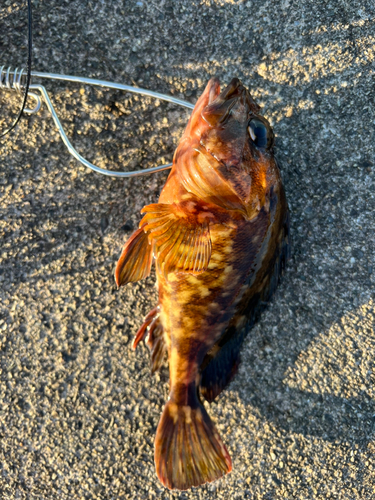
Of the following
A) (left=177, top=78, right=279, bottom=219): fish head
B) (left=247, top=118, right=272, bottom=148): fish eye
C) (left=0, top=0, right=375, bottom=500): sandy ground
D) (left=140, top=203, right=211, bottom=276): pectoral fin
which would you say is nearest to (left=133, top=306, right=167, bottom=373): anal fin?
(left=0, top=0, right=375, bottom=500): sandy ground

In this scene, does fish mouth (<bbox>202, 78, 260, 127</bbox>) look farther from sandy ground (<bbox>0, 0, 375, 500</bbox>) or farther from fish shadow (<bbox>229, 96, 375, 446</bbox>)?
fish shadow (<bbox>229, 96, 375, 446</bbox>)

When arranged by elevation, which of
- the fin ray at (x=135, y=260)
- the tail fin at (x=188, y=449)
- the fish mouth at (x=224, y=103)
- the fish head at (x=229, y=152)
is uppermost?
the fish mouth at (x=224, y=103)

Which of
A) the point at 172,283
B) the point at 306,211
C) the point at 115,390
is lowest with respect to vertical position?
the point at 115,390

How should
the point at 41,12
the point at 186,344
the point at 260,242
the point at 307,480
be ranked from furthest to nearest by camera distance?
1. the point at 307,480
2. the point at 41,12
3. the point at 186,344
4. the point at 260,242

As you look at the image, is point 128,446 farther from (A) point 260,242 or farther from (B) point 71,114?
(B) point 71,114

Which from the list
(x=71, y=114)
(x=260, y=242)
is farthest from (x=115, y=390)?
(x=71, y=114)

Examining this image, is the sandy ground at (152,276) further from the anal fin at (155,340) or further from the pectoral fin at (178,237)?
the pectoral fin at (178,237)

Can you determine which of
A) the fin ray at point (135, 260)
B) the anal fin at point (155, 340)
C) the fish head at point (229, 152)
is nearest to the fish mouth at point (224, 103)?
the fish head at point (229, 152)
